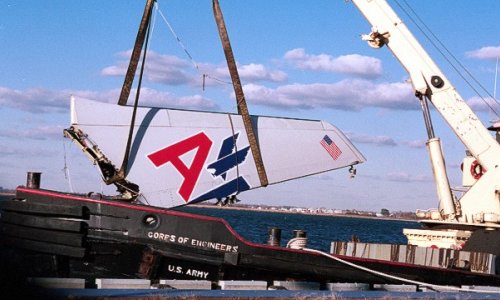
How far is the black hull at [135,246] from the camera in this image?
Answer: 574 inches

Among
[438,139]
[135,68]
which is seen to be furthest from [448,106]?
[135,68]

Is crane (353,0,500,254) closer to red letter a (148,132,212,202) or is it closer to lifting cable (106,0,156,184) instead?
red letter a (148,132,212,202)

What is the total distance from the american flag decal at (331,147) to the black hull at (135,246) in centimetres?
317

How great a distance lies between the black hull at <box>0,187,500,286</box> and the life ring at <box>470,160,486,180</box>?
5516 millimetres

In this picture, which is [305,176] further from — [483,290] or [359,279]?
[483,290]

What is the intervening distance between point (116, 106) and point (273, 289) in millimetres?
5697

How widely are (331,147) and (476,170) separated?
13.5 feet

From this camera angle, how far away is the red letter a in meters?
17.2

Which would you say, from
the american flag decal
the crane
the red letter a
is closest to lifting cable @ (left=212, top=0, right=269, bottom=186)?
the red letter a

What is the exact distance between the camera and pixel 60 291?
35.9 ft

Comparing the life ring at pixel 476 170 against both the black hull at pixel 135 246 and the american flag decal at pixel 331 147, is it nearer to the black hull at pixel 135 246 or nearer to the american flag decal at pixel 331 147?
the american flag decal at pixel 331 147

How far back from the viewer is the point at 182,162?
17.3 m

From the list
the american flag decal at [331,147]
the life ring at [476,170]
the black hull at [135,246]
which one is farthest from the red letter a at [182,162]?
the life ring at [476,170]

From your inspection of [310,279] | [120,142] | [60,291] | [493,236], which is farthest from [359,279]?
[60,291]
